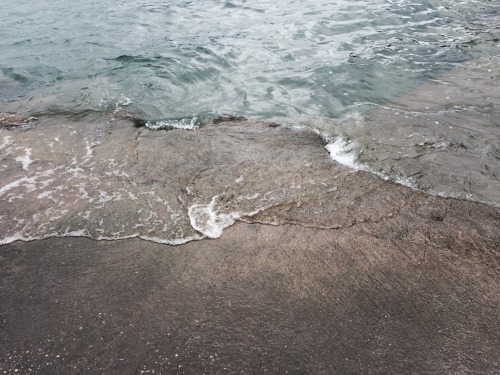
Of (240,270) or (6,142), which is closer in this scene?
(240,270)

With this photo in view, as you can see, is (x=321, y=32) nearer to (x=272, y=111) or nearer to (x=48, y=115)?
(x=272, y=111)

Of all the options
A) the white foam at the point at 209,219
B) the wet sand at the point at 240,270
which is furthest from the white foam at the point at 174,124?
the white foam at the point at 209,219

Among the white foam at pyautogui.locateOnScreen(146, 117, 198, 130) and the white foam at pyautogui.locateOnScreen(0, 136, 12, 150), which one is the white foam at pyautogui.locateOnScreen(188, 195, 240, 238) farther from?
the white foam at pyautogui.locateOnScreen(0, 136, 12, 150)

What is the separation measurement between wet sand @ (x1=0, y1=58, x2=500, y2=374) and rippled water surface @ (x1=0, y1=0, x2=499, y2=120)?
2555mm

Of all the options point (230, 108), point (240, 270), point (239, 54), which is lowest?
point (240, 270)

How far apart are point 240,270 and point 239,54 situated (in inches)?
298

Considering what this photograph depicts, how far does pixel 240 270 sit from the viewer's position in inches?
140

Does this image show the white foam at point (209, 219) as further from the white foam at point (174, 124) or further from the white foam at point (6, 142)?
the white foam at point (6, 142)

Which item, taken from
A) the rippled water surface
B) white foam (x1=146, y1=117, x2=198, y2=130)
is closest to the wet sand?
white foam (x1=146, y1=117, x2=198, y2=130)

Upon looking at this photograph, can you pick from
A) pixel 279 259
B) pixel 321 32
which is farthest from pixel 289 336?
pixel 321 32

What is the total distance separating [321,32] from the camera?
1095 centimetres

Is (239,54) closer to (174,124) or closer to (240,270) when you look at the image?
(174,124)

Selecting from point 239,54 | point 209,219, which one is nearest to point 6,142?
point 209,219

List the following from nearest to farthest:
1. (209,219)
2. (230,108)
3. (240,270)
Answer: (240,270) < (209,219) < (230,108)
